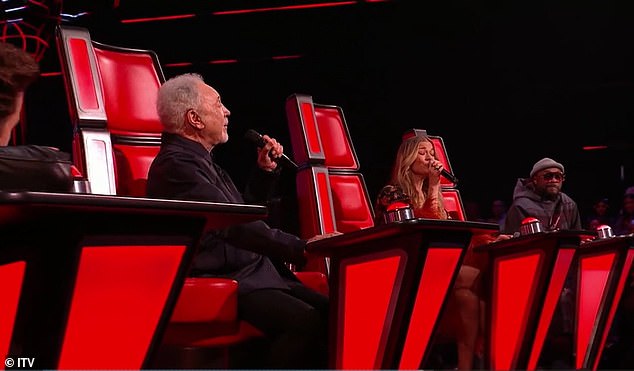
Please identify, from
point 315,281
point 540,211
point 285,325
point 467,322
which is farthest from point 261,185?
point 540,211

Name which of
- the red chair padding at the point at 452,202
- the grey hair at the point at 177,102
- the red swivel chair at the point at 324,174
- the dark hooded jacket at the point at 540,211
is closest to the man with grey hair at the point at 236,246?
the grey hair at the point at 177,102

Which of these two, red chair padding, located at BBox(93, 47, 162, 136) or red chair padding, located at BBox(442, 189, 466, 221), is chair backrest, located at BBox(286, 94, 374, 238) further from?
red chair padding, located at BBox(93, 47, 162, 136)

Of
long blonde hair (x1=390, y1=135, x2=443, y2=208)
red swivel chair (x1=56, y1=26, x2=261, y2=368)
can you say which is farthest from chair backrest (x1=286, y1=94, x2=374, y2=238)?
red swivel chair (x1=56, y1=26, x2=261, y2=368)

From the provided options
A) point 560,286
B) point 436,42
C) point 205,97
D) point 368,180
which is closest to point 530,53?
point 436,42

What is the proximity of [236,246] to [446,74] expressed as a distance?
5.43 meters

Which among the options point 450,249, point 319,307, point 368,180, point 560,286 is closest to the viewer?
point 450,249

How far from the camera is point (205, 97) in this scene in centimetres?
197

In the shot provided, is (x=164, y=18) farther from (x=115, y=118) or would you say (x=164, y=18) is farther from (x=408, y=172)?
(x=115, y=118)

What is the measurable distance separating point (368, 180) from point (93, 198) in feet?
18.6

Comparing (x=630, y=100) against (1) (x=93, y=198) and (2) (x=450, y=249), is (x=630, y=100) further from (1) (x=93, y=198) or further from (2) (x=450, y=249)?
(1) (x=93, y=198)

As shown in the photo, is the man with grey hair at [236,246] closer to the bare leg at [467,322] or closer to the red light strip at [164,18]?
the bare leg at [467,322]

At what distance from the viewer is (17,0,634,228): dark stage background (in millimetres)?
6434

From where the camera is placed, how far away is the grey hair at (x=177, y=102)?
76.8 inches

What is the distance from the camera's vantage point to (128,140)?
2199 millimetres
